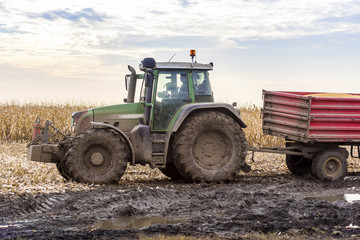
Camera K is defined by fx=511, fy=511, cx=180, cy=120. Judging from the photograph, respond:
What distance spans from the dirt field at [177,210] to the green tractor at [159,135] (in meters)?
0.43

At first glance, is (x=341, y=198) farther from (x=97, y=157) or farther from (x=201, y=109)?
(x=97, y=157)

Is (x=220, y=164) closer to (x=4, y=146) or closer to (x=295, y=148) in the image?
(x=295, y=148)

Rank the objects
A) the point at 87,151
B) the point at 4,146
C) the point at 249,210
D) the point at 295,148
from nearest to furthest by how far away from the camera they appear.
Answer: the point at 249,210
the point at 87,151
the point at 295,148
the point at 4,146

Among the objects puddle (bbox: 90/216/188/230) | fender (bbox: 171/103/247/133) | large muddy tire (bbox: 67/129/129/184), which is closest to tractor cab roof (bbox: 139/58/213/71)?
fender (bbox: 171/103/247/133)

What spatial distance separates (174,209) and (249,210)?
1.24 metres

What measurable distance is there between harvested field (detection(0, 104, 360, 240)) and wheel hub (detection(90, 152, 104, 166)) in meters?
0.54

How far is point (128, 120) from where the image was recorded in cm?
1118

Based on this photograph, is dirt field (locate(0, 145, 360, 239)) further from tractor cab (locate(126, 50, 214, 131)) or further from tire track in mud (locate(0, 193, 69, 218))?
tractor cab (locate(126, 50, 214, 131))

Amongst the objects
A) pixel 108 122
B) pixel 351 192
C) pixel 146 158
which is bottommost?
pixel 351 192

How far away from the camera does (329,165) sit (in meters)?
12.3

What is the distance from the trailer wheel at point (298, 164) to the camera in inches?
521

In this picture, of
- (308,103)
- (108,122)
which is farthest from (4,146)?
(308,103)

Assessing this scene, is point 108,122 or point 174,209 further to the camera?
point 108,122

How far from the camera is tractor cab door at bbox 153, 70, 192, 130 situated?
36.0 ft
